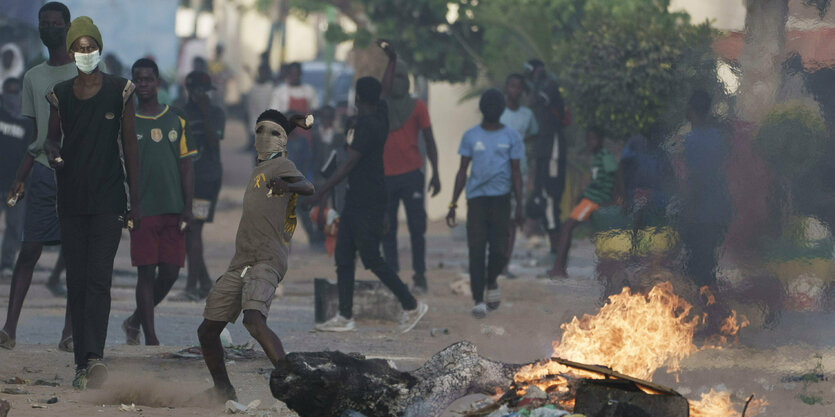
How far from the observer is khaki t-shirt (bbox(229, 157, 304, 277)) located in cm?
635

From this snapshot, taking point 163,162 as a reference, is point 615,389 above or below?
below

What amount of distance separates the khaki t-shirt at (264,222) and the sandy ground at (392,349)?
728 millimetres

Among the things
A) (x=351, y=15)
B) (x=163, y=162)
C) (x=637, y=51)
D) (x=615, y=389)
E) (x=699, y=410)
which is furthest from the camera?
(x=351, y=15)

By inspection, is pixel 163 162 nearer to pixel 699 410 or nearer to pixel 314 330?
pixel 314 330

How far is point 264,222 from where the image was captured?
250 inches

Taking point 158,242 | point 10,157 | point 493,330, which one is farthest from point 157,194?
point 10,157

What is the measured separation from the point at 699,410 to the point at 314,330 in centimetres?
402

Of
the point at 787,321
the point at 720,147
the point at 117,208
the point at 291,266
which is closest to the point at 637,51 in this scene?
the point at 291,266

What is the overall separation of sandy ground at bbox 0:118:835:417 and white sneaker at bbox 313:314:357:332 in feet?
0.26

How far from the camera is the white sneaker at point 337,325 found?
31.2ft

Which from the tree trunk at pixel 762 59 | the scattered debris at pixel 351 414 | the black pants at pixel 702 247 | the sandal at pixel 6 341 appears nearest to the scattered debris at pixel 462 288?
the black pants at pixel 702 247

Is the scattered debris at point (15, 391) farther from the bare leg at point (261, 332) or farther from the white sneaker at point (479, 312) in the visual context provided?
the white sneaker at point (479, 312)

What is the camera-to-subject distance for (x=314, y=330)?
954 centimetres

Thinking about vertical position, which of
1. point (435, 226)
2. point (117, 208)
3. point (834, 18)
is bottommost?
point (435, 226)
